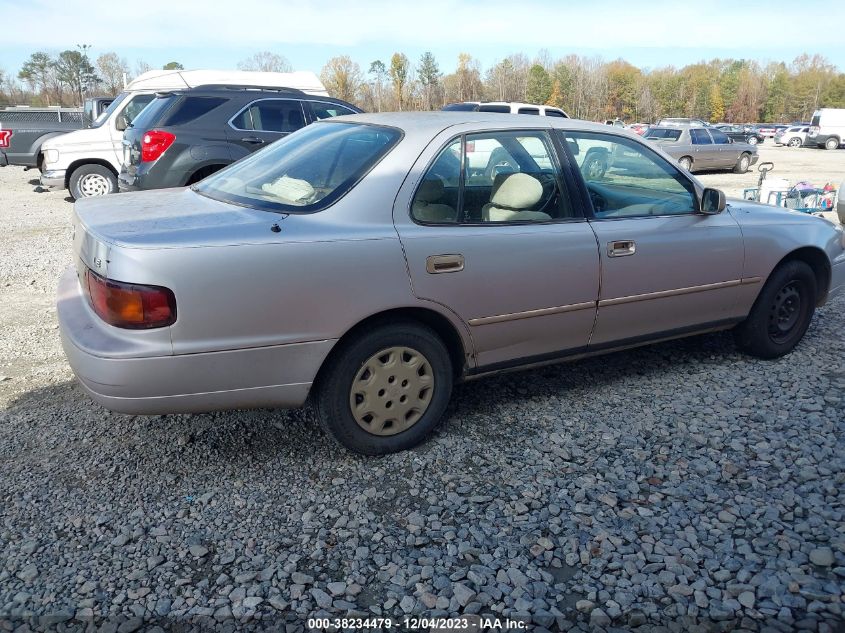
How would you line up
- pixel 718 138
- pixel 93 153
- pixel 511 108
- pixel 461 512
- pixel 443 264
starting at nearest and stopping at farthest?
1. pixel 461 512
2. pixel 443 264
3. pixel 93 153
4. pixel 511 108
5. pixel 718 138

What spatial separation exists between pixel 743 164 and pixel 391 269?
2066cm

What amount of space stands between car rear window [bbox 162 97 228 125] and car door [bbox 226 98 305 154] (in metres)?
0.29

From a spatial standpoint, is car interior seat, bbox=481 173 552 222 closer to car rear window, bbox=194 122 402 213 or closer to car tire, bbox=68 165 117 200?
car rear window, bbox=194 122 402 213

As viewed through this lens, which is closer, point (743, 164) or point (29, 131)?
point (29, 131)

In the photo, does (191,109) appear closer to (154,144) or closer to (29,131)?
(154,144)

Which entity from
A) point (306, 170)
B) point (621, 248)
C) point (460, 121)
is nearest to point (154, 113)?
point (306, 170)

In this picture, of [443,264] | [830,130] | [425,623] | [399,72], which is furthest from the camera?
[399,72]

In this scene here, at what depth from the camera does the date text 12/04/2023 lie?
7.57ft

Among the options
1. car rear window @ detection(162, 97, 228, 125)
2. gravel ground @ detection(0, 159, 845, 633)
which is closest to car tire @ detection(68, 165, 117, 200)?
car rear window @ detection(162, 97, 228, 125)

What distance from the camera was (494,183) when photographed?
3.57 meters

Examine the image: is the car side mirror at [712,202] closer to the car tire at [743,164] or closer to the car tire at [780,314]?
the car tire at [780,314]

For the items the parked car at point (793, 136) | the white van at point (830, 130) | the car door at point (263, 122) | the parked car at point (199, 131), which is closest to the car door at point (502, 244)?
the parked car at point (199, 131)

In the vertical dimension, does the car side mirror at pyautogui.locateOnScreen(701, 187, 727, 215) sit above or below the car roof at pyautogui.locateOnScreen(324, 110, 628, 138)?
below

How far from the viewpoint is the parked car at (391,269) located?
2.79 meters
